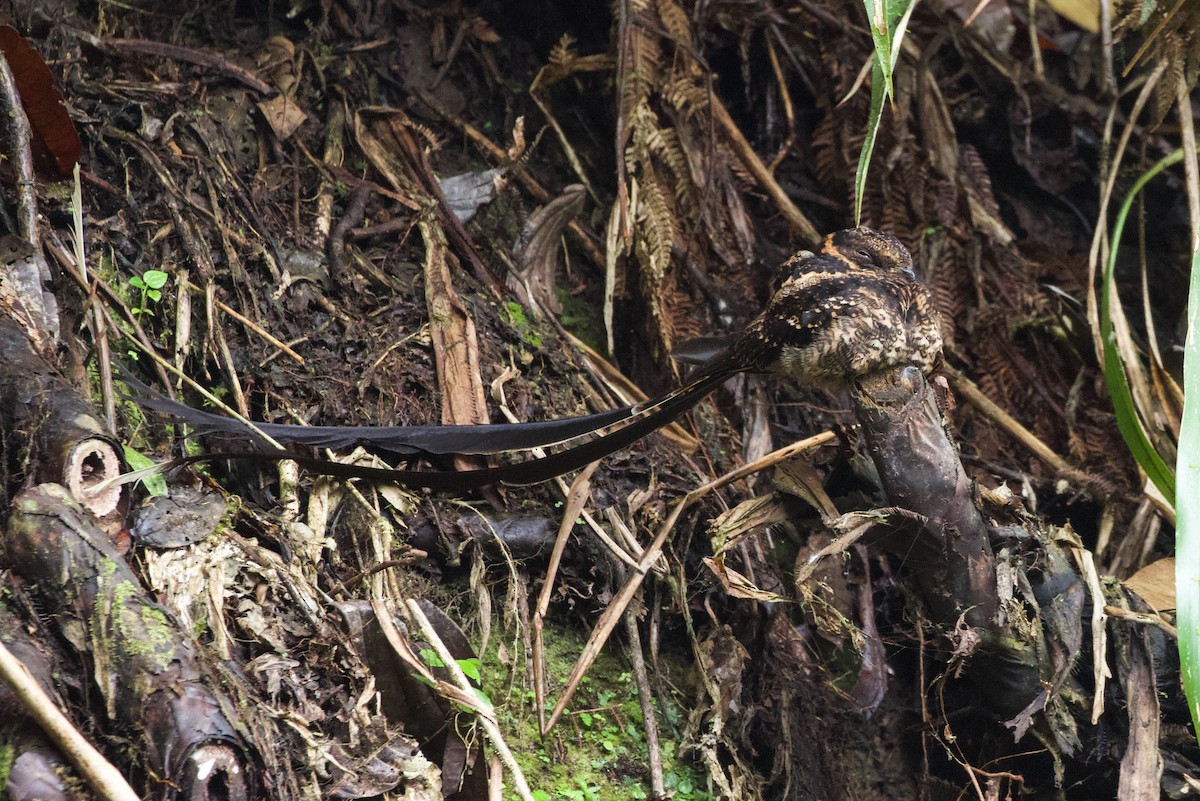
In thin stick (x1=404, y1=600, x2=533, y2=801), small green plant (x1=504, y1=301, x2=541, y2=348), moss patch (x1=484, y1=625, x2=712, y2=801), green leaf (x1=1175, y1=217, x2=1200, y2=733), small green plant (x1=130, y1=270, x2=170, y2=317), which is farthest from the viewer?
small green plant (x1=504, y1=301, x2=541, y2=348)

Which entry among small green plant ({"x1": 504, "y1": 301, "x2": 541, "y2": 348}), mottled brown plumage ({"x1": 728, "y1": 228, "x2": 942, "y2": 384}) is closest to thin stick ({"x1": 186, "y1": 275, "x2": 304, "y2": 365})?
small green plant ({"x1": 504, "y1": 301, "x2": 541, "y2": 348})

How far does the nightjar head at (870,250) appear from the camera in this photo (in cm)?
176

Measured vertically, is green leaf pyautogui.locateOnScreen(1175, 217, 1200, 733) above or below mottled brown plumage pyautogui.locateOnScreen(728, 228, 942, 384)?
below

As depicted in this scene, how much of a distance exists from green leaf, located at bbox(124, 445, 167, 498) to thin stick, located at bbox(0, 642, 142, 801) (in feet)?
1.40

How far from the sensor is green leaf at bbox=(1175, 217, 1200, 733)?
4.38 feet

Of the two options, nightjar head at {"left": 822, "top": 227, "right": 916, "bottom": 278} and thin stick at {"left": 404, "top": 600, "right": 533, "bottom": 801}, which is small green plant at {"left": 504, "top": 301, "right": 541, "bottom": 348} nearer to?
nightjar head at {"left": 822, "top": 227, "right": 916, "bottom": 278}

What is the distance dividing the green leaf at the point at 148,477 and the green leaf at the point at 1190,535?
1.52 meters

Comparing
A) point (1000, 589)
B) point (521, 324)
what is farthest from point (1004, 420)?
point (521, 324)

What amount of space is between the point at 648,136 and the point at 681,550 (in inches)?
45.2

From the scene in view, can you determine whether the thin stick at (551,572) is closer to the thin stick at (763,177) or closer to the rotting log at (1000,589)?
the rotting log at (1000,589)

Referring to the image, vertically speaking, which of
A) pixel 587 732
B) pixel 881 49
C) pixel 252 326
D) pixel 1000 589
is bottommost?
pixel 587 732

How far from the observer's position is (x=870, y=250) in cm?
177

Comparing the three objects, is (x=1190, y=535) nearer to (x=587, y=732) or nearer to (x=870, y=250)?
(x=870, y=250)

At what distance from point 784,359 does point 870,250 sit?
0.88 feet
